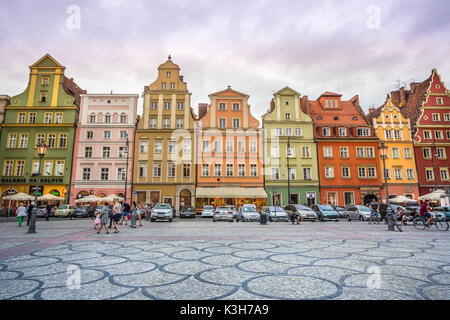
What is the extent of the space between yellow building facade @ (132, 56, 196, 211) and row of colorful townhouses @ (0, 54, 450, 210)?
15cm

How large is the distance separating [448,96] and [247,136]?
105 feet

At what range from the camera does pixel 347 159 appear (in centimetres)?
3950

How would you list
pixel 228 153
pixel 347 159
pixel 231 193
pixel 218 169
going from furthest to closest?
pixel 347 159
pixel 228 153
pixel 218 169
pixel 231 193

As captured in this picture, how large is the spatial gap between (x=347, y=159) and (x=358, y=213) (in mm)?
14580

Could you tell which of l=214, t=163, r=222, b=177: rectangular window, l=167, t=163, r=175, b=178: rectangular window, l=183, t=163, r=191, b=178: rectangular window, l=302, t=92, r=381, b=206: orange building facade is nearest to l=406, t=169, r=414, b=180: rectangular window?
l=302, t=92, r=381, b=206: orange building facade

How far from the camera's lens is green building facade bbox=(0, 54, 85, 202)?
122 feet

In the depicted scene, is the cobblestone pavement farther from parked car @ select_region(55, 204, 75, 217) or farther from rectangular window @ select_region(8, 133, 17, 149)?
rectangular window @ select_region(8, 133, 17, 149)

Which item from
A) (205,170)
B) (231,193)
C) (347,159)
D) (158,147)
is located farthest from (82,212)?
(347,159)

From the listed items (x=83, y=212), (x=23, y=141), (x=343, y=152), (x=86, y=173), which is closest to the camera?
(x=83, y=212)

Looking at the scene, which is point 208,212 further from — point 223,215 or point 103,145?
point 103,145

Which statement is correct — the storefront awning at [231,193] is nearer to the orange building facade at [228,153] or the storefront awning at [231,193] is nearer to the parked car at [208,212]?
the orange building facade at [228,153]

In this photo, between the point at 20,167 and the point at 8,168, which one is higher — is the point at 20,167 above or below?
above

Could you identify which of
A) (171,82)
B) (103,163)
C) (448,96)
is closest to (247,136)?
(171,82)

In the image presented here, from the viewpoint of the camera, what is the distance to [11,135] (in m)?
38.7
